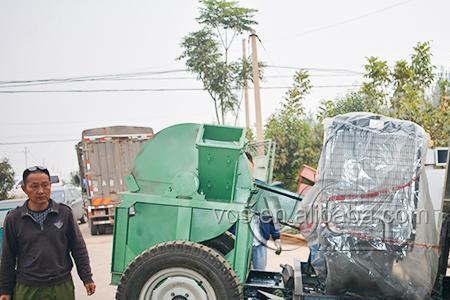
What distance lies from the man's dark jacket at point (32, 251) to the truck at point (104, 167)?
11.7 meters

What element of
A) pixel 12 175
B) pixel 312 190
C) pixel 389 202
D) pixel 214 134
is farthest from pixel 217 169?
pixel 12 175

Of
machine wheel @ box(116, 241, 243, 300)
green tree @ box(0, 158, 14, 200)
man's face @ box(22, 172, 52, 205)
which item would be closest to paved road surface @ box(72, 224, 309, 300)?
machine wheel @ box(116, 241, 243, 300)

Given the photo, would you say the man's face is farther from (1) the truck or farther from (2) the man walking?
(1) the truck

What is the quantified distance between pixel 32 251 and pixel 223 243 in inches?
80.7

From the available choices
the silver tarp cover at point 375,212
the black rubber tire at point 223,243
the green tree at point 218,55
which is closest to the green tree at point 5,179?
the green tree at point 218,55

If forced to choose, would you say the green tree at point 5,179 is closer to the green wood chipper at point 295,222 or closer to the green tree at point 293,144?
the green tree at point 293,144

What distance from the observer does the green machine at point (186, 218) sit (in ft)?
13.7

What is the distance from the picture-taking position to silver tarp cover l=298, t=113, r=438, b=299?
3.90m

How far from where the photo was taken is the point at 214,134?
15.2 feet

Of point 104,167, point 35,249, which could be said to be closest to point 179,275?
point 35,249

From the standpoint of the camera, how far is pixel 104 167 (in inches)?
608

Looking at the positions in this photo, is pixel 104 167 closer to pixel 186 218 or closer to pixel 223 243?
pixel 223 243

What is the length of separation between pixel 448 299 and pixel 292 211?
5.24ft

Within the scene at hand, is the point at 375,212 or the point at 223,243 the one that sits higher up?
the point at 375,212
